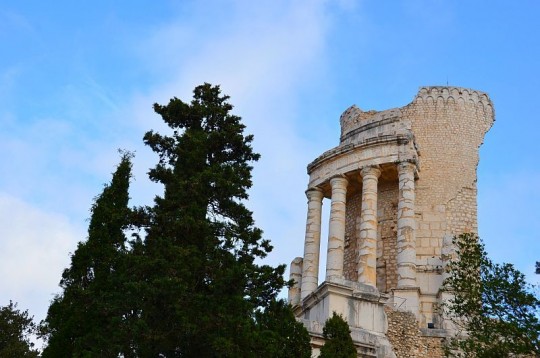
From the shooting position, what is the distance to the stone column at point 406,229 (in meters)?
25.8

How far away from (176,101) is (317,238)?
39.7 feet

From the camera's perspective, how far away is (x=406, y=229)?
26656mm

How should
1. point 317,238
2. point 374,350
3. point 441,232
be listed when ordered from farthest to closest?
point 317,238 → point 441,232 → point 374,350

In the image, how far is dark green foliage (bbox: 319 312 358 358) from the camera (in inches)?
563

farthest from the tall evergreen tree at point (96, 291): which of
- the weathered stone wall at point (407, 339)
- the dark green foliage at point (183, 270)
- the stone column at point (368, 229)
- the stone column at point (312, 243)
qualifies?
the stone column at point (312, 243)

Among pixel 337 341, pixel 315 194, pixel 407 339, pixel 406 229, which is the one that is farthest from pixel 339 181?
pixel 337 341

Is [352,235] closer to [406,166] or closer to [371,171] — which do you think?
[371,171]

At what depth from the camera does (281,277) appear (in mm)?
16344

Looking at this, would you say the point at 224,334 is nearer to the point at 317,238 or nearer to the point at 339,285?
the point at 339,285

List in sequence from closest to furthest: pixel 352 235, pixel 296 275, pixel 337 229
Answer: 1. pixel 337 229
2. pixel 352 235
3. pixel 296 275

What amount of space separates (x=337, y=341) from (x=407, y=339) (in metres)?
4.06

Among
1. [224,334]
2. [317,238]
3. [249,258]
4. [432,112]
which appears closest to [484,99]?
[432,112]

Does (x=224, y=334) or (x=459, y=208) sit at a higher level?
(x=459, y=208)

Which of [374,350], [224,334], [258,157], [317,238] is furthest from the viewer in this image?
[317,238]
